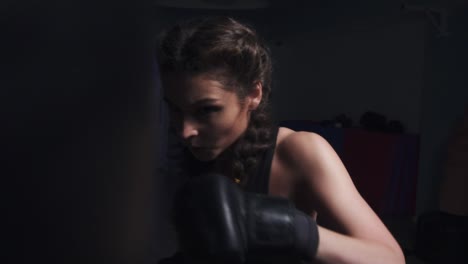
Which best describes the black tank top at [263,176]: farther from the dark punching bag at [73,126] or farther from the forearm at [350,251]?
the dark punching bag at [73,126]

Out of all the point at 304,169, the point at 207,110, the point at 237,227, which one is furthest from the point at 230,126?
the point at 237,227

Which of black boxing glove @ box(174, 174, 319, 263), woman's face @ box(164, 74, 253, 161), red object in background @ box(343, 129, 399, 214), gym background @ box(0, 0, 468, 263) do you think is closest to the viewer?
black boxing glove @ box(174, 174, 319, 263)

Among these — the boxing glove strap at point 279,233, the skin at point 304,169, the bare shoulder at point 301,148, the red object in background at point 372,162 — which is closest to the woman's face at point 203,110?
the skin at point 304,169

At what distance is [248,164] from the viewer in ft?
2.98

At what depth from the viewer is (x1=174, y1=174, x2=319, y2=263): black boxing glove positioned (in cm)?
58

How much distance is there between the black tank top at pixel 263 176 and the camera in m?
0.88

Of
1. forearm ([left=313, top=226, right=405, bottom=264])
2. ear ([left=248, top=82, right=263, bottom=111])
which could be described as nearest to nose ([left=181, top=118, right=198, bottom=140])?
ear ([left=248, top=82, right=263, bottom=111])

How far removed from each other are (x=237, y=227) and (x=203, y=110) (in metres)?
0.28

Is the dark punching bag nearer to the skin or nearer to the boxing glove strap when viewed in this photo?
the skin

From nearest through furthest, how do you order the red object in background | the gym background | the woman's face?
the woman's face
the gym background
the red object in background

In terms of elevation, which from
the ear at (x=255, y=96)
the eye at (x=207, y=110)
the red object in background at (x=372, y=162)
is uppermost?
the ear at (x=255, y=96)

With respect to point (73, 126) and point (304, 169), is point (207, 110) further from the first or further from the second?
point (73, 126)

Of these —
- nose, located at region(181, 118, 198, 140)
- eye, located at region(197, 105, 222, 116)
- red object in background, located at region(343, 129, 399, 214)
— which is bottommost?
red object in background, located at region(343, 129, 399, 214)

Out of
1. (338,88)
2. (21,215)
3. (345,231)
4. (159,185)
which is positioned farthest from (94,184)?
(338,88)
